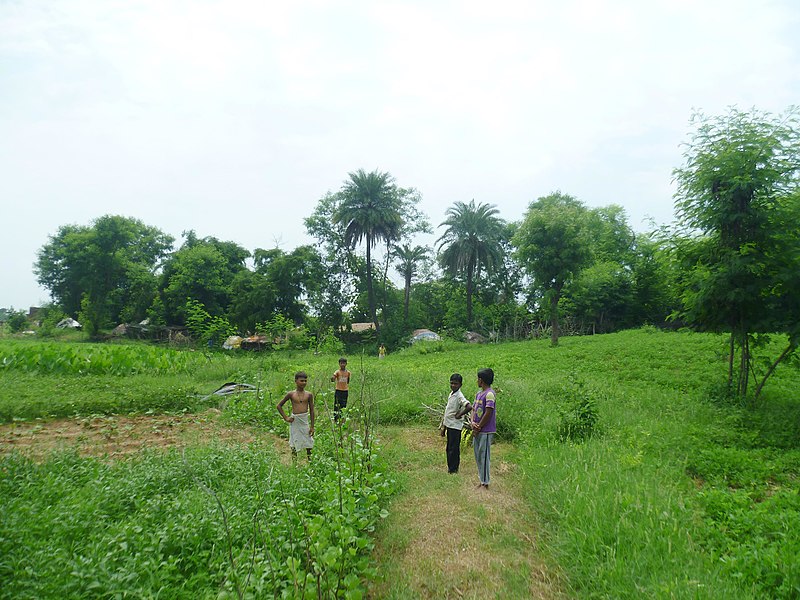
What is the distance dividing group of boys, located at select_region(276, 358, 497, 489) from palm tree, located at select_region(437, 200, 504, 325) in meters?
31.4

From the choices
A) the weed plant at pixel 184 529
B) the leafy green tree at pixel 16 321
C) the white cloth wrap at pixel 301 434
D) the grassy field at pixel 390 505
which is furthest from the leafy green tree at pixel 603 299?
the leafy green tree at pixel 16 321

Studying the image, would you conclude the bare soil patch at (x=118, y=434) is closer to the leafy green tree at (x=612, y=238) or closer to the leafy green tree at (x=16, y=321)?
the leafy green tree at (x=612, y=238)

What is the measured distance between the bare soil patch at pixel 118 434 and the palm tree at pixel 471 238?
2935 centimetres

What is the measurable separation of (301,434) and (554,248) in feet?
63.5

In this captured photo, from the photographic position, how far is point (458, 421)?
6.15m

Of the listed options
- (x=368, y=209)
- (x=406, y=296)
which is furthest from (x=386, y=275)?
(x=368, y=209)

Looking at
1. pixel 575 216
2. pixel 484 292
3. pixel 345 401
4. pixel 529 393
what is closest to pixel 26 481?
pixel 345 401

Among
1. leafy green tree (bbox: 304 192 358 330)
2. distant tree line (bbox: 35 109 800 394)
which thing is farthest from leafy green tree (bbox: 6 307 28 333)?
leafy green tree (bbox: 304 192 358 330)

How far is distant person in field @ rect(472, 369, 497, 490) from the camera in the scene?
5.73m

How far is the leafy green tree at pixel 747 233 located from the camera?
8336 mm

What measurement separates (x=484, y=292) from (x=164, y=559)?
40525 mm

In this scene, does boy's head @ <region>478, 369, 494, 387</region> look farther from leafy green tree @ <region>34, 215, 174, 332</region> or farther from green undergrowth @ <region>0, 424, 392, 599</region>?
leafy green tree @ <region>34, 215, 174, 332</region>

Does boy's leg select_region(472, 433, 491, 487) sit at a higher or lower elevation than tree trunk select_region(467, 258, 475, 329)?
lower

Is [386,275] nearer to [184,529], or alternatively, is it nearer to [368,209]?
[368,209]
